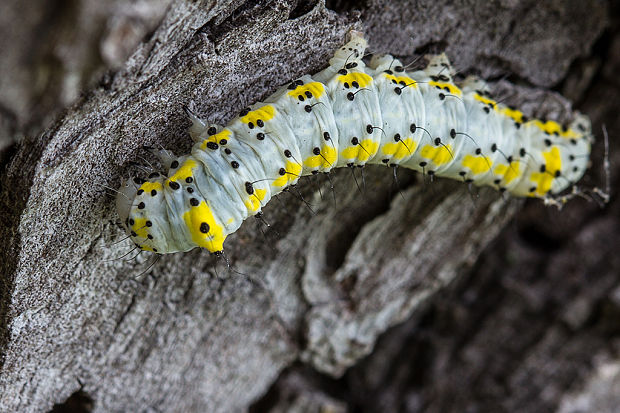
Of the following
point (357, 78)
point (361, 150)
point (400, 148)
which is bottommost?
point (400, 148)

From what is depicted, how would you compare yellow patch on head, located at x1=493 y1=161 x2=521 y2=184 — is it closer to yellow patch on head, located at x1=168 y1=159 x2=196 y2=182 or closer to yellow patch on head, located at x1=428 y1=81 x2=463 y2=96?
yellow patch on head, located at x1=428 y1=81 x2=463 y2=96

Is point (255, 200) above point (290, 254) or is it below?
above

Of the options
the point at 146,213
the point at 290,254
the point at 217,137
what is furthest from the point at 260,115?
the point at 290,254

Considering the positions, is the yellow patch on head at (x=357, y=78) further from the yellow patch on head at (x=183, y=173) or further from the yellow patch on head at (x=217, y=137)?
the yellow patch on head at (x=183, y=173)

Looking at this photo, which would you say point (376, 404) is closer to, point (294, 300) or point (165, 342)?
point (294, 300)

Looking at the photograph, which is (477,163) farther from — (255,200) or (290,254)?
(255,200)

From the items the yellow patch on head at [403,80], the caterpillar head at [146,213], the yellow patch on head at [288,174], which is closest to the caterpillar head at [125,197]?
the caterpillar head at [146,213]
